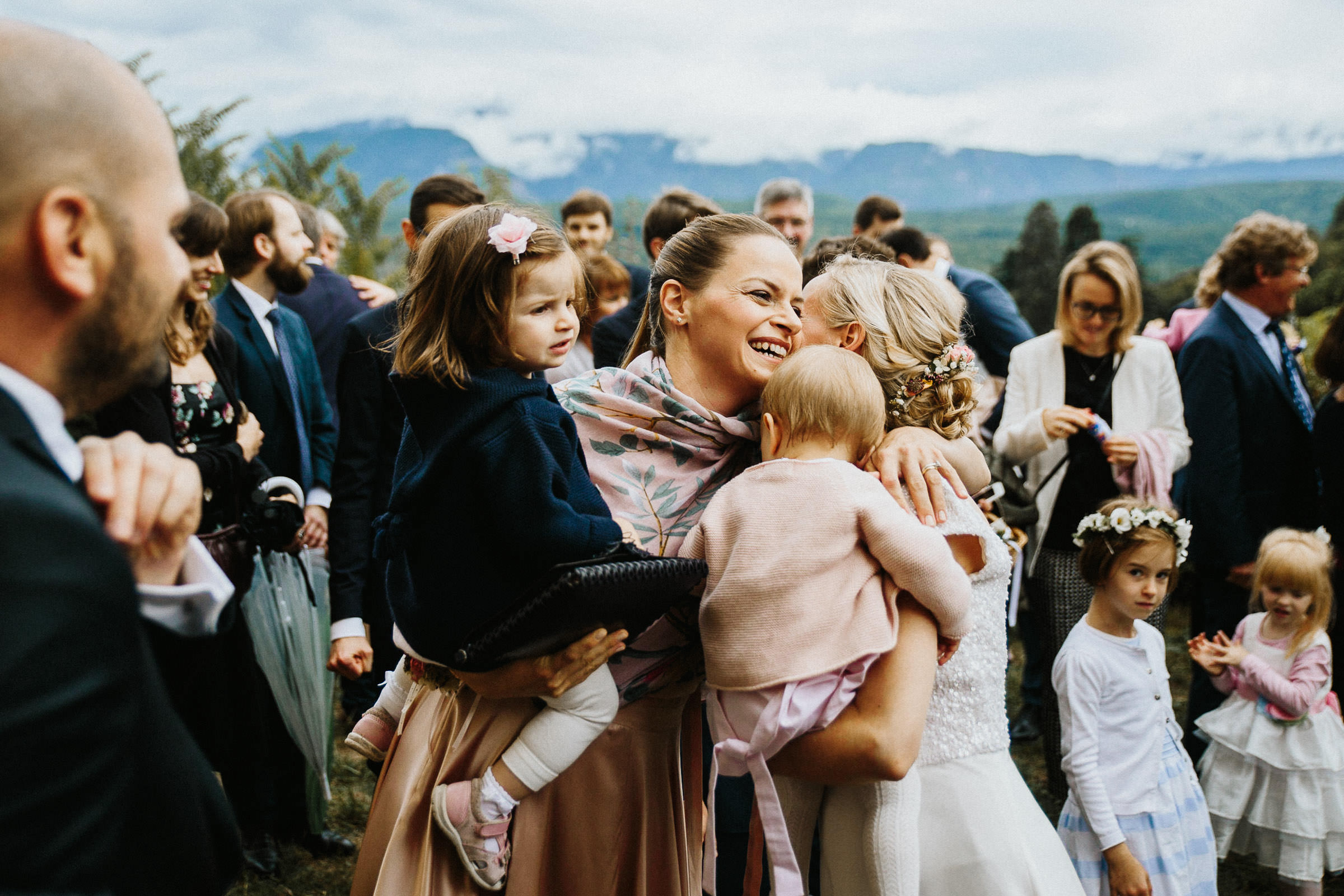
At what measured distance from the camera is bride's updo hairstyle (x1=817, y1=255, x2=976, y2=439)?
2.14 meters

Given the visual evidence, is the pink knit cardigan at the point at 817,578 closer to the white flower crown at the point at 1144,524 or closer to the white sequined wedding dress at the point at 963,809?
the white sequined wedding dress at the point at 963,809

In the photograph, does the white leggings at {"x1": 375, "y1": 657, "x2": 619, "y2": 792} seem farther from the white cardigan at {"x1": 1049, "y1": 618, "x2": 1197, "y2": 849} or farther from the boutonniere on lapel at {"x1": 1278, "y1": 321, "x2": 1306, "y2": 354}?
the boutonniere on lapel at {"x1": 1278, "y1": 321, "x2": 1306, "y2": 354}

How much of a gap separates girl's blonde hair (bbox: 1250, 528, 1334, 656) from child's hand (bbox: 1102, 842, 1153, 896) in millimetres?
1550

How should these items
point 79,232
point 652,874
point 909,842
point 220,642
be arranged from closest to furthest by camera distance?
point 79,232 → point 909,842 → point 652,874 → point 220,642

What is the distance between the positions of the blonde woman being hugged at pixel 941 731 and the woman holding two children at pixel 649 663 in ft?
0.31

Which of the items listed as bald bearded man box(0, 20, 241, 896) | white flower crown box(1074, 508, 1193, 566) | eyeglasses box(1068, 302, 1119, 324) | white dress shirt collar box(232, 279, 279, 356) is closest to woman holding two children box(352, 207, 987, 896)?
bald bearded man box(0, 20, 241, 896)

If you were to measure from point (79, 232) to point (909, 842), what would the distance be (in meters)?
1.66

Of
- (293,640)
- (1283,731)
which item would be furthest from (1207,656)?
(293,640)

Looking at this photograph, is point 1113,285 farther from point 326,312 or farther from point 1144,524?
point 326,312

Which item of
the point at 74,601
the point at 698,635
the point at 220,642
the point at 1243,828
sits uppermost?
the point at 74,601

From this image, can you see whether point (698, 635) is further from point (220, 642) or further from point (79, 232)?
point (220, 642)

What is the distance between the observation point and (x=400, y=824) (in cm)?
191

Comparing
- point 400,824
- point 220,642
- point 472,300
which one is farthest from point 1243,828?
point 220,642

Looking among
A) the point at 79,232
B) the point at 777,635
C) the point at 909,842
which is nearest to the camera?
the point at 79,232
